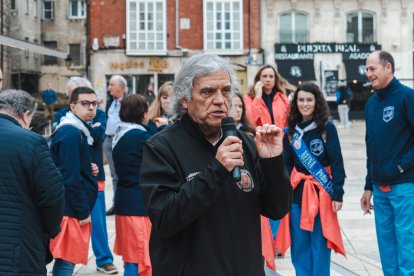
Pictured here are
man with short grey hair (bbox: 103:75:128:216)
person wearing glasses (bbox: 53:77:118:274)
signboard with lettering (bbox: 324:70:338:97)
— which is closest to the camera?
person wearing glasses (bbox: 53:77:118:274)

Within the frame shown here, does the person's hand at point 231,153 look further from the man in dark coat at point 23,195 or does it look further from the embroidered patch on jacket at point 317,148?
the embroidered patch on jacket at point 317,148

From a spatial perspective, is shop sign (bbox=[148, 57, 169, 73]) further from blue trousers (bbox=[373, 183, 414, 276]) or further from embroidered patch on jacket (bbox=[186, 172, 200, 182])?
embroidered patch on jacket (bbox=[186, 172, 200, 182])

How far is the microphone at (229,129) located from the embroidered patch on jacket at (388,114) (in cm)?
294

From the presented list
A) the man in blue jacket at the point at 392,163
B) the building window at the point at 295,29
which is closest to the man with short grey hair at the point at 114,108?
the man in blue jacket at the point at 392,163

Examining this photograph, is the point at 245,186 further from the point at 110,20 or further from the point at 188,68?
the point at 110,20

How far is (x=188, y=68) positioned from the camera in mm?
2846

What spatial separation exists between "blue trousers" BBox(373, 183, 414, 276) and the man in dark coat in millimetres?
2872

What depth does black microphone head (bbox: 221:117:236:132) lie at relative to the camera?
2.64 meters

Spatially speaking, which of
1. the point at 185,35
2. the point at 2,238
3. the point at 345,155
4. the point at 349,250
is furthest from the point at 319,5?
the point at 2,238

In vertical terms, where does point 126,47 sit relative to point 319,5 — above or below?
below

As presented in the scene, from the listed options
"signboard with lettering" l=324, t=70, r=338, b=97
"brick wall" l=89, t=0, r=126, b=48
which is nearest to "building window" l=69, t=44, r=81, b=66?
"brick wall" l=89, t=0, r=126, b=48

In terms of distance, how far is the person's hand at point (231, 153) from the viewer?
2.49 metres

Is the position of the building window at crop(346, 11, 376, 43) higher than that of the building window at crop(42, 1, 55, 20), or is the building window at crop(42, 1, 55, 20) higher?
the building window at crop(42, 1, 55, 20)

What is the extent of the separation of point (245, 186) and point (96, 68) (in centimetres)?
3279
